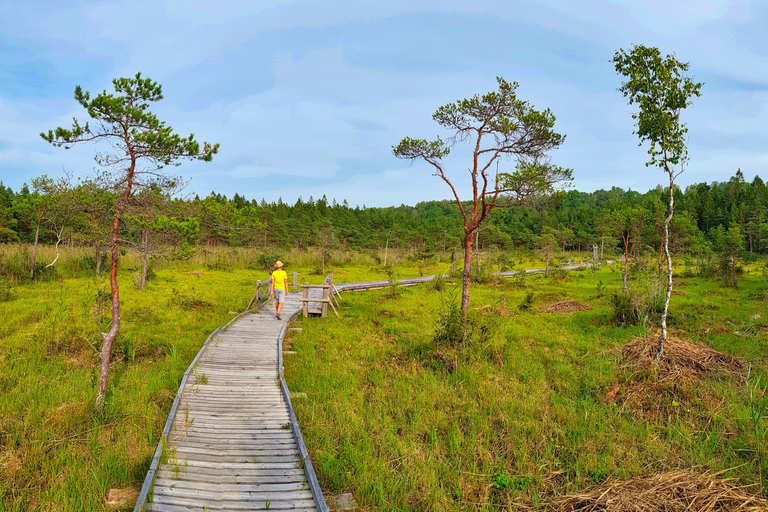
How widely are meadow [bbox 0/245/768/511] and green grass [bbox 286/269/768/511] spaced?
0.03 m

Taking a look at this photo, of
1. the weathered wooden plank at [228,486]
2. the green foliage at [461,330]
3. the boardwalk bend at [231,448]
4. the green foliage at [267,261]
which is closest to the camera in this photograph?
the boardwalk bend at [231,448]

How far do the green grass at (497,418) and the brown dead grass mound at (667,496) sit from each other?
32cm

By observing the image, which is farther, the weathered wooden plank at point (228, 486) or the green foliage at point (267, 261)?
the green foliage at point (267, 261)

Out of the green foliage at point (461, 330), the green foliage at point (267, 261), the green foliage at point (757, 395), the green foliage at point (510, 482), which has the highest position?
the green foliage at point (267, 261)

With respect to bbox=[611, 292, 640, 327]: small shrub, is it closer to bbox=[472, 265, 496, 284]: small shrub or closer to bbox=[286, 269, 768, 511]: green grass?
bbox=[286, 269, 768, 511]: green grass

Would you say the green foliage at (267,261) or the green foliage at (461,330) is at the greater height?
the green foliage at (267,261)

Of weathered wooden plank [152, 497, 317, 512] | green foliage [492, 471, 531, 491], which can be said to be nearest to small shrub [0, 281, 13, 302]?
weathered wooden plank [152, 497, 317, 512]

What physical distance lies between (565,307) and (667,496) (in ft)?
42.7

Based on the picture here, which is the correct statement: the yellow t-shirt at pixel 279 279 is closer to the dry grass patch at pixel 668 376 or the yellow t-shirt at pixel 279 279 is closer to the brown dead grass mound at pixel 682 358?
the dry grass patch at pixel 668 376

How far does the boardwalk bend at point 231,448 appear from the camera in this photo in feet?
13.9

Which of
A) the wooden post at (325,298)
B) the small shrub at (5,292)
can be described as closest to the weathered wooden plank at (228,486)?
the wooden post at (325,298)

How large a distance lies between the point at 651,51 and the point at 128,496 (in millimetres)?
11439

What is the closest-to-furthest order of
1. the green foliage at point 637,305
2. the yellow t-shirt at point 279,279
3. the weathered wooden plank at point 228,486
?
1. the weathered wooden plank at point 228,486
2. the green foliage at point 637,305
3. the yellow t-shirt at point 279,279

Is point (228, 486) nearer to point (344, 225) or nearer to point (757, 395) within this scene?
point (757, 395)
